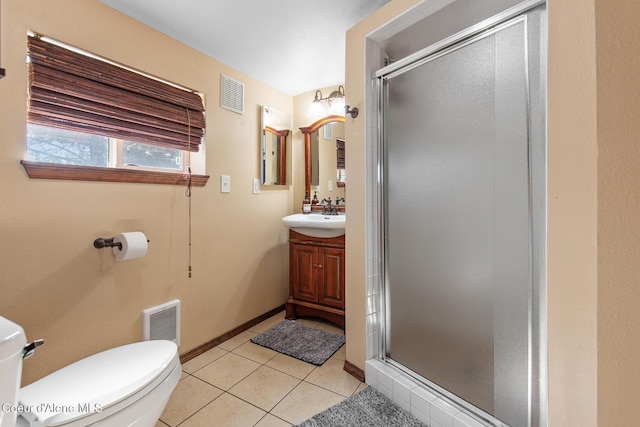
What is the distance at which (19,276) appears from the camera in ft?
4.27

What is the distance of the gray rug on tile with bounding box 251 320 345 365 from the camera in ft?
6.61

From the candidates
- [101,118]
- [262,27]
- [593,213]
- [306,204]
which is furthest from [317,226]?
[593,213]

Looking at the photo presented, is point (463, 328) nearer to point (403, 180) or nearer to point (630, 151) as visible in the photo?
point (403, 180)

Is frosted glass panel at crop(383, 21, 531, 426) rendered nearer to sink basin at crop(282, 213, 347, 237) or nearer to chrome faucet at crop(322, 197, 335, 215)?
sink basin at crop(282, 213, 347, 237)

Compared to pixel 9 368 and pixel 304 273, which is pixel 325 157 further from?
pixel 9 368

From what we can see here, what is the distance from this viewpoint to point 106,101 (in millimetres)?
1561

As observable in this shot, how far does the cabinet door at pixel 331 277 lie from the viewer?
234 cm

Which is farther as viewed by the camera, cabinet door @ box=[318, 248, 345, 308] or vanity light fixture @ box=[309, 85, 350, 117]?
vanity light fixture @ box=[309, 85, 350, 117]

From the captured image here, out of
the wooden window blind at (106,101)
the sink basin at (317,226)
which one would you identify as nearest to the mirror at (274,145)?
the sink basin at (317,226)

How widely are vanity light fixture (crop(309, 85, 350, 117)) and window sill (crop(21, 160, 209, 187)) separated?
3.92ft

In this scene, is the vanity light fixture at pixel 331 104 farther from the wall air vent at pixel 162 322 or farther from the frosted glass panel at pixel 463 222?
the wall air vent at pixel 162 322

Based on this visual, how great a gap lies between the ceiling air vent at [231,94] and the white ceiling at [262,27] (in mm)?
126

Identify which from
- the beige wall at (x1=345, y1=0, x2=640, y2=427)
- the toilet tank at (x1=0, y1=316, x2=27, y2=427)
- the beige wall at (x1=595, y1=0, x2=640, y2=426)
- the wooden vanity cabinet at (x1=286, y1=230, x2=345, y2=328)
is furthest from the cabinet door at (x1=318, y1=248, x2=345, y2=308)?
the toilet tank at (x1=0, y1=316, x2=27, y2=427)

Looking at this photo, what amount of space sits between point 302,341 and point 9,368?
1.70 meters
